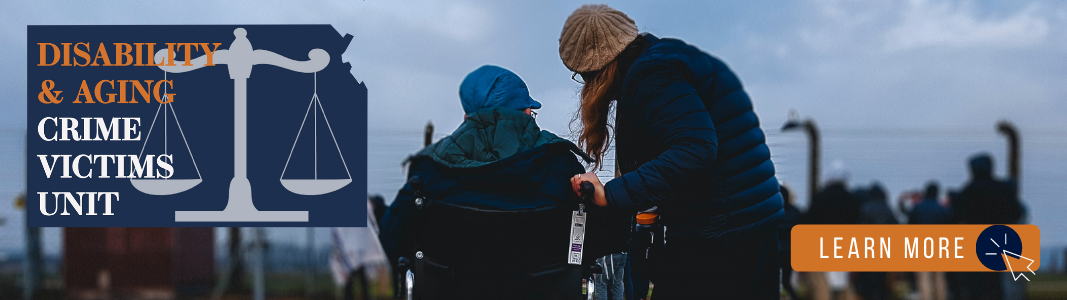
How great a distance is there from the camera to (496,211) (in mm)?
2193

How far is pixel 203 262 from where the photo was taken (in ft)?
29.7

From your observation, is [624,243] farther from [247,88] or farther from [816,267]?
[247,88]

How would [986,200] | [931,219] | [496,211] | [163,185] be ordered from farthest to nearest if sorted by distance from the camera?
[931,219]
[986,200]
[163,185]
[496,211]

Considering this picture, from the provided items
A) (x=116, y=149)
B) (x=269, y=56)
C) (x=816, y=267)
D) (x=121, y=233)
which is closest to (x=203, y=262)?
(x=121, y=233)

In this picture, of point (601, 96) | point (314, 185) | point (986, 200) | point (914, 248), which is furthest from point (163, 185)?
point (986, 200)

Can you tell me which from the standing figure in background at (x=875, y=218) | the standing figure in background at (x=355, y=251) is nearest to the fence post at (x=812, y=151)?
the standing figure in background at (x=875, y=218)

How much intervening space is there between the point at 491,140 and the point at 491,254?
1.07 ft

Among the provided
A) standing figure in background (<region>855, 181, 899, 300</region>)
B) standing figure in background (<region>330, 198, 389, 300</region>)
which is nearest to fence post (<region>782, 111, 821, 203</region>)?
standing figure in background (<region>855, 181, 899, 300</region>)

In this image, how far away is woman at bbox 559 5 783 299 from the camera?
1.83 metres

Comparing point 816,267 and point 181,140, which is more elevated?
point 181,140

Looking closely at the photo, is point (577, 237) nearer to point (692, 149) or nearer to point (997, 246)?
point (692, 149)

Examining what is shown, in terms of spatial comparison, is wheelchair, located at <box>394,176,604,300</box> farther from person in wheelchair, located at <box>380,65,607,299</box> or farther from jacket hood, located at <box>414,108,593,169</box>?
jacket hood, located at <box>414,108,593,169</box>

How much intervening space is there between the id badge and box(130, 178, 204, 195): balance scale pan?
103 inches

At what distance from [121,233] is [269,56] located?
21.4 ft
